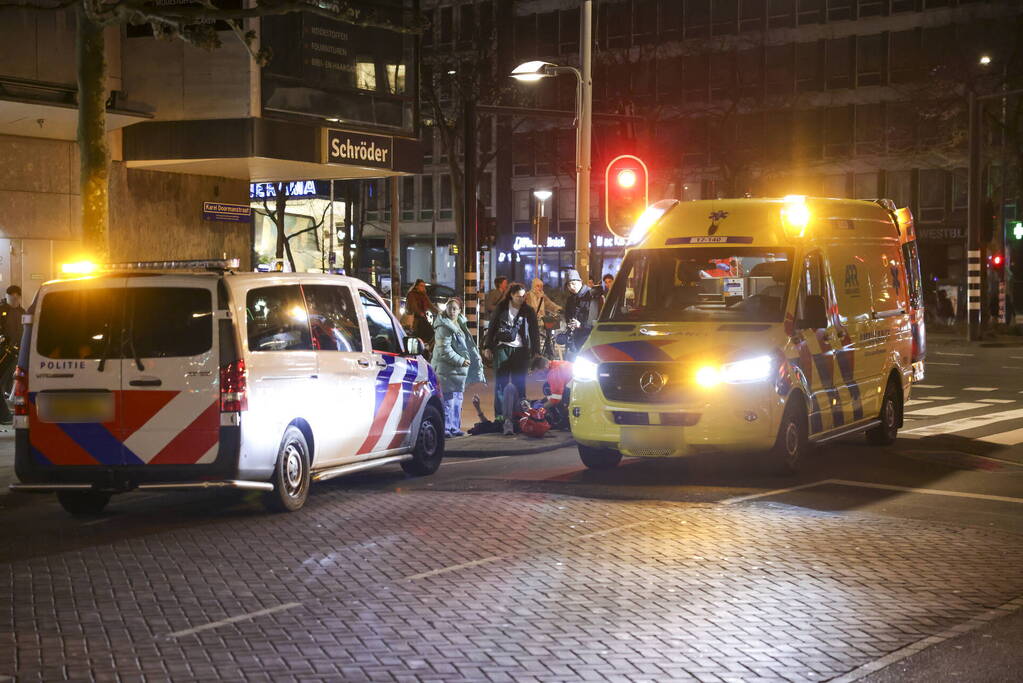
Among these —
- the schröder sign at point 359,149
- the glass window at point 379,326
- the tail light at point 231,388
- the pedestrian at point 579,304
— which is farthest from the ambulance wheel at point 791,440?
the schröder sign at point 359,149

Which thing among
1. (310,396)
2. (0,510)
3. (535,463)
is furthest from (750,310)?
(0,510)

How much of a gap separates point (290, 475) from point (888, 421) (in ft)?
23.7

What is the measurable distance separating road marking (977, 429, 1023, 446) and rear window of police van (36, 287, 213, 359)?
9057 millimetres

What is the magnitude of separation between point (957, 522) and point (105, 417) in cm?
610

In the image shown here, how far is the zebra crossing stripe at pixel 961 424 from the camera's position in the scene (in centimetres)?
1652

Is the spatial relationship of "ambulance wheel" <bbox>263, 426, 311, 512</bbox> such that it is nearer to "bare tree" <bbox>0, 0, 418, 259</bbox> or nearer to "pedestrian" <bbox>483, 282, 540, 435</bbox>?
"pedestrian" <bbox>483, 282, 540, 435</bbox>

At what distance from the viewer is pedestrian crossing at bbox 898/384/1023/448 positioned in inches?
635

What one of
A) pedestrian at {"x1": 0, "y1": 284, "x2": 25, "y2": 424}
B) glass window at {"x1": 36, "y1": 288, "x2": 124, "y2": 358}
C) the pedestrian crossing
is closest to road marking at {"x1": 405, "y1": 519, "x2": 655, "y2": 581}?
glass window at {"x1": 36, "y1": 288, "x2": 124, "y2": 358}

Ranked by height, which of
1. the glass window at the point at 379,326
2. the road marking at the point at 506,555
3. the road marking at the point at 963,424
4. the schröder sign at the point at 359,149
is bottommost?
the road marking at the point at 963,424

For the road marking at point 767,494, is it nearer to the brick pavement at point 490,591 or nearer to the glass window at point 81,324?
the brick pavement at point 490,591

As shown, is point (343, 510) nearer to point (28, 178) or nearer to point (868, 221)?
point (868, 221)

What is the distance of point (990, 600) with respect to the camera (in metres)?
7.68

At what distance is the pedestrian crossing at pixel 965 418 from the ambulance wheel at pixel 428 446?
5.65 m

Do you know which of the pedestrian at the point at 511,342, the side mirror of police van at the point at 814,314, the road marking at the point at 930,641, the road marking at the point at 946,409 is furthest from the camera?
the road marking at the point at 946,409
